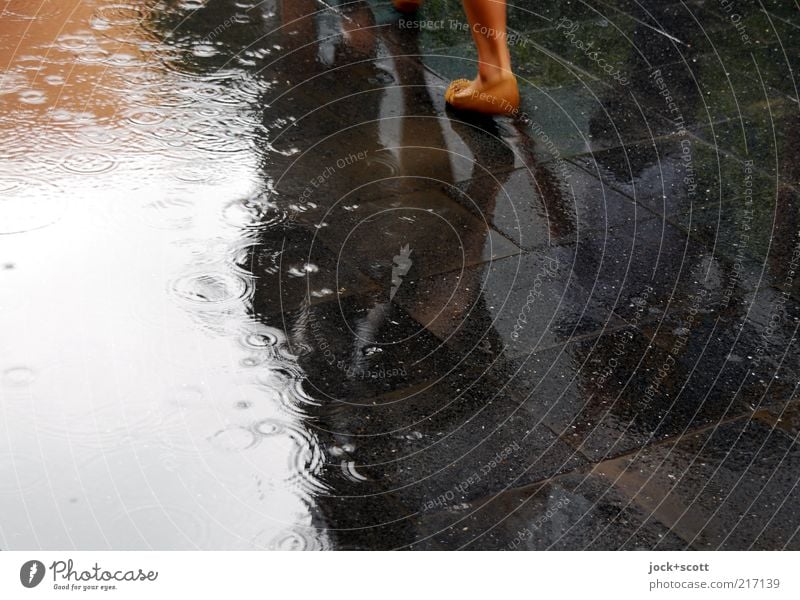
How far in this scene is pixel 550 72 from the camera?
5.32 meters

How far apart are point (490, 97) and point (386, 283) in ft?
4.43

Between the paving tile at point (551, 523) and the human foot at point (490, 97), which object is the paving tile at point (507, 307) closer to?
the paving tile at point (551, 523)

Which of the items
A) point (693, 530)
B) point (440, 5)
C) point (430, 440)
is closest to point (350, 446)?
point (430, 440)

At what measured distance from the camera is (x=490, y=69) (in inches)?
193

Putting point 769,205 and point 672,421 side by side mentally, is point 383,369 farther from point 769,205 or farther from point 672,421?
point 769,205

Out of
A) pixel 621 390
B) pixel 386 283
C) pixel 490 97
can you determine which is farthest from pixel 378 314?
pixel 490 97

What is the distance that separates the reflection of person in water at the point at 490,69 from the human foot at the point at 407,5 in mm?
766

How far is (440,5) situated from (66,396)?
3271 millimetres

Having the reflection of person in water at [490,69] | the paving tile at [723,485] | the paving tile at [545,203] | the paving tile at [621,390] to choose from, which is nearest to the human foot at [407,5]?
the reflection of person in water at [490,69]

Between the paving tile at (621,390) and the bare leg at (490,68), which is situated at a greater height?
the bare leg at (490,68)

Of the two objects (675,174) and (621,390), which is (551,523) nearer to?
(621,390)

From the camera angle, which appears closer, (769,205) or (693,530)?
(693,530)

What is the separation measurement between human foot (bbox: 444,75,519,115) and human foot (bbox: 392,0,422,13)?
0.87 m

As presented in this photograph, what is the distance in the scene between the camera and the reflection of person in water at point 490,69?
16.1 feet
